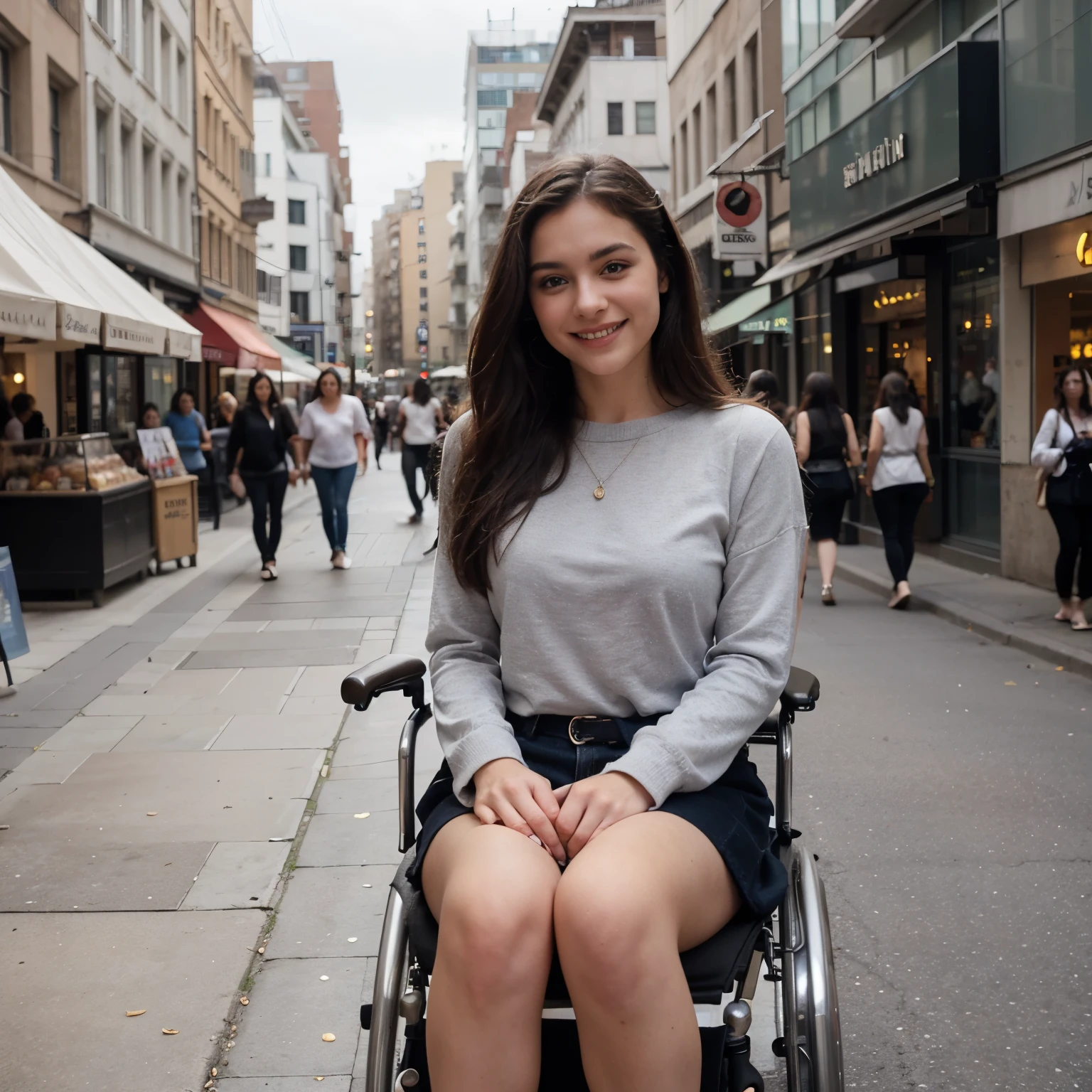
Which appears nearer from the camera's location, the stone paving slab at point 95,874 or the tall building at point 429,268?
the stone paving slab at point 95,874

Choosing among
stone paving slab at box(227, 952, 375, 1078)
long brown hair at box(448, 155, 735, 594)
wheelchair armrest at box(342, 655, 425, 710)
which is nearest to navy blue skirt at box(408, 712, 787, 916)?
wheelchair armrest at box(342, 655, 425, 710)

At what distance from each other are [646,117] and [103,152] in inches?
1223

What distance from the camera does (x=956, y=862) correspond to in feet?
16.1

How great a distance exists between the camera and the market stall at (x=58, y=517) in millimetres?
11250

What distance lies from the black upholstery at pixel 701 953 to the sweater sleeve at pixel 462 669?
22cm

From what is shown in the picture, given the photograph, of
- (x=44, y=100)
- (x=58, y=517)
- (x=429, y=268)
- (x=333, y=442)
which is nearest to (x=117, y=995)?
(x=58, y=517)

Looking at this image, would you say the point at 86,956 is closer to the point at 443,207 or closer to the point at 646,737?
the point at 646,737

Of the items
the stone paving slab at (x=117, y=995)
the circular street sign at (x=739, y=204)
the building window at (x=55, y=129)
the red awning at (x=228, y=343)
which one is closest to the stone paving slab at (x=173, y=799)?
the stone paving slab at (x=117, y=995)

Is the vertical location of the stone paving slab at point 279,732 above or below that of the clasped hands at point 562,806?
below

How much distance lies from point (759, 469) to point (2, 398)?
15.3 meters

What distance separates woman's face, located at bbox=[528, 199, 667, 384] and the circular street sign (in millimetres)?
18462

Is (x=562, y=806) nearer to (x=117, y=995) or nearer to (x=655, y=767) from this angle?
(x=655, y=767)

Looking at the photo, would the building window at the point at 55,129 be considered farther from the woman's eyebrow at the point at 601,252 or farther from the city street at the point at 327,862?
the woman's eyebrow at the point at 601,252

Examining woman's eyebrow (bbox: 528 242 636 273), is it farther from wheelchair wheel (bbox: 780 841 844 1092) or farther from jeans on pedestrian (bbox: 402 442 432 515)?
jeans on pedestrian (bbox: 402 442 432 515)
